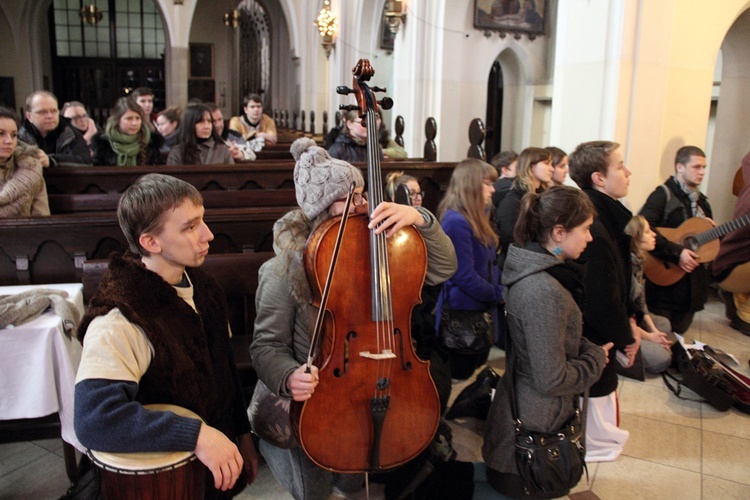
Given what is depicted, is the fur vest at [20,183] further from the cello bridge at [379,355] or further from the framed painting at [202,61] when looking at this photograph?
the framed painting at [202,61]

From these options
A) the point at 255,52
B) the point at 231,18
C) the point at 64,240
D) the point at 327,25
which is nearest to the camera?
the point at 64,240

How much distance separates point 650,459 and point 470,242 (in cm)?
127

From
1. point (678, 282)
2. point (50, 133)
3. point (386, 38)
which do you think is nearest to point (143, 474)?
point (50, 133)

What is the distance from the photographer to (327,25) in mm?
12234

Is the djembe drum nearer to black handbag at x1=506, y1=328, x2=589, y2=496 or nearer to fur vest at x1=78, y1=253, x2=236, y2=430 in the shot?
fur vest at x1=78, y1=253, x2=236, y2=430

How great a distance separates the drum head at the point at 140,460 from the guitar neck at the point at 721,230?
3.64m

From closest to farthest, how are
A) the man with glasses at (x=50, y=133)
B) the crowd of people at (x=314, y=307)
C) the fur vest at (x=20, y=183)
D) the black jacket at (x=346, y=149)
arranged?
the crowd of people at (x=314, y=307)
the fur vest at (x=20, y=183)
the man with glasses at (x=50, y=133)
the black jacket at (x=346, y=149)

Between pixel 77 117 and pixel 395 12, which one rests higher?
pixel 395 12

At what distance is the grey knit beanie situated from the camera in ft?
6.02

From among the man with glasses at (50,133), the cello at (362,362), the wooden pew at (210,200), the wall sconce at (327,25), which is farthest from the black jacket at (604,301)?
the wall sconce at (327,25)

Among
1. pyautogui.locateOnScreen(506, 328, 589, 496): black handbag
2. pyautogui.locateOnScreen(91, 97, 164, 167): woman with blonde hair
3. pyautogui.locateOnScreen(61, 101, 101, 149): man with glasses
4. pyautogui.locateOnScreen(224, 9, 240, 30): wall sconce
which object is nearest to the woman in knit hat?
pyautogui.locateOnScreen(506, 328, 589, 496): black handbag

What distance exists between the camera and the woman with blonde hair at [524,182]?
12.3 ft

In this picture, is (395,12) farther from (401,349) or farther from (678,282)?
(401,349)

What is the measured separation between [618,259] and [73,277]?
2.50m
